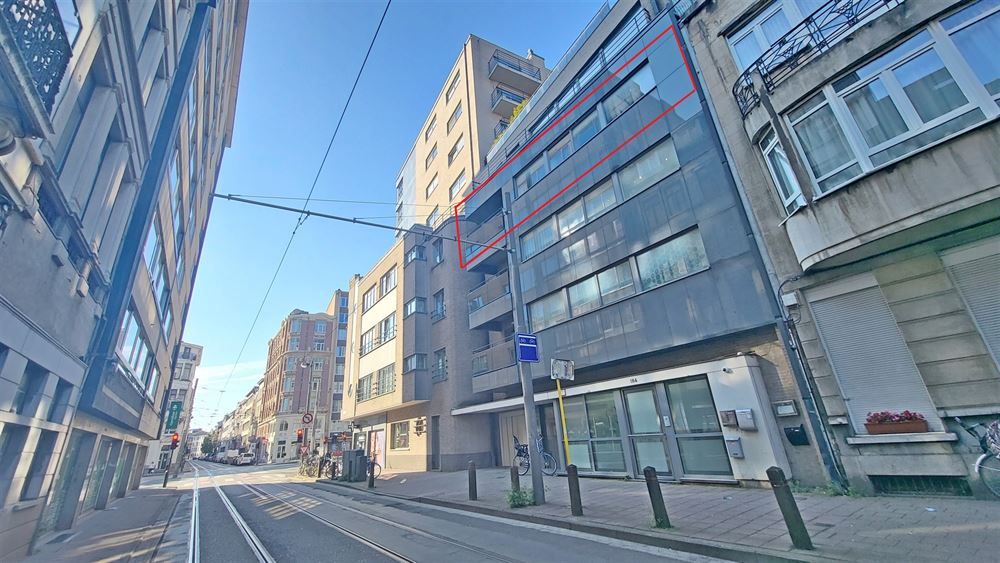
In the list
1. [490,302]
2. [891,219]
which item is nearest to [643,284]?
[891,219]

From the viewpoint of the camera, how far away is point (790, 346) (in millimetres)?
8766

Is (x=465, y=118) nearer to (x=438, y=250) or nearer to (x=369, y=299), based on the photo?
(x=438, y=250)

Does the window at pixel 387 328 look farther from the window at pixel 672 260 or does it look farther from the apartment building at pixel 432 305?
the window at pixel 672 260

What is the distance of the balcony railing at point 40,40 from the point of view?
3977mm

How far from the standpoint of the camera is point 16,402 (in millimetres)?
5816

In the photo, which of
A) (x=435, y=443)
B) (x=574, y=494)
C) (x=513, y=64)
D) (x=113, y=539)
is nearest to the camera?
(x=574, y=494)

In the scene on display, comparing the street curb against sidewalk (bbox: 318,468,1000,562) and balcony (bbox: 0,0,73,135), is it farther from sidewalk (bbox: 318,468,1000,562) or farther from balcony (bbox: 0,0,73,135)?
balcony (bbox: 0,0,73,135)

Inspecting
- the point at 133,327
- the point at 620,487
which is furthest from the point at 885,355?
the point at 133,327

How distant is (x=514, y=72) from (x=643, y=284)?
934 inches

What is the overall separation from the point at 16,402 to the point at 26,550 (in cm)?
303

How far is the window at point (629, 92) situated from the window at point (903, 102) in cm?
613

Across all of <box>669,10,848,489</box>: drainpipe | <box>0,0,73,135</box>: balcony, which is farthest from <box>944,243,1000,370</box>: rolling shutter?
<box>0,0,73,135</box>: balcony

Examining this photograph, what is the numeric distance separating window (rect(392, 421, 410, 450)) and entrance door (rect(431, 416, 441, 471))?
3002mm

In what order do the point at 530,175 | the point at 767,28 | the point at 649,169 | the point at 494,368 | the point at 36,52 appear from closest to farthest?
1. the point at 36,52
2. the point at 767,28
3. the point at 649,169
4. the point at 494,368
5. the point at 530,175
